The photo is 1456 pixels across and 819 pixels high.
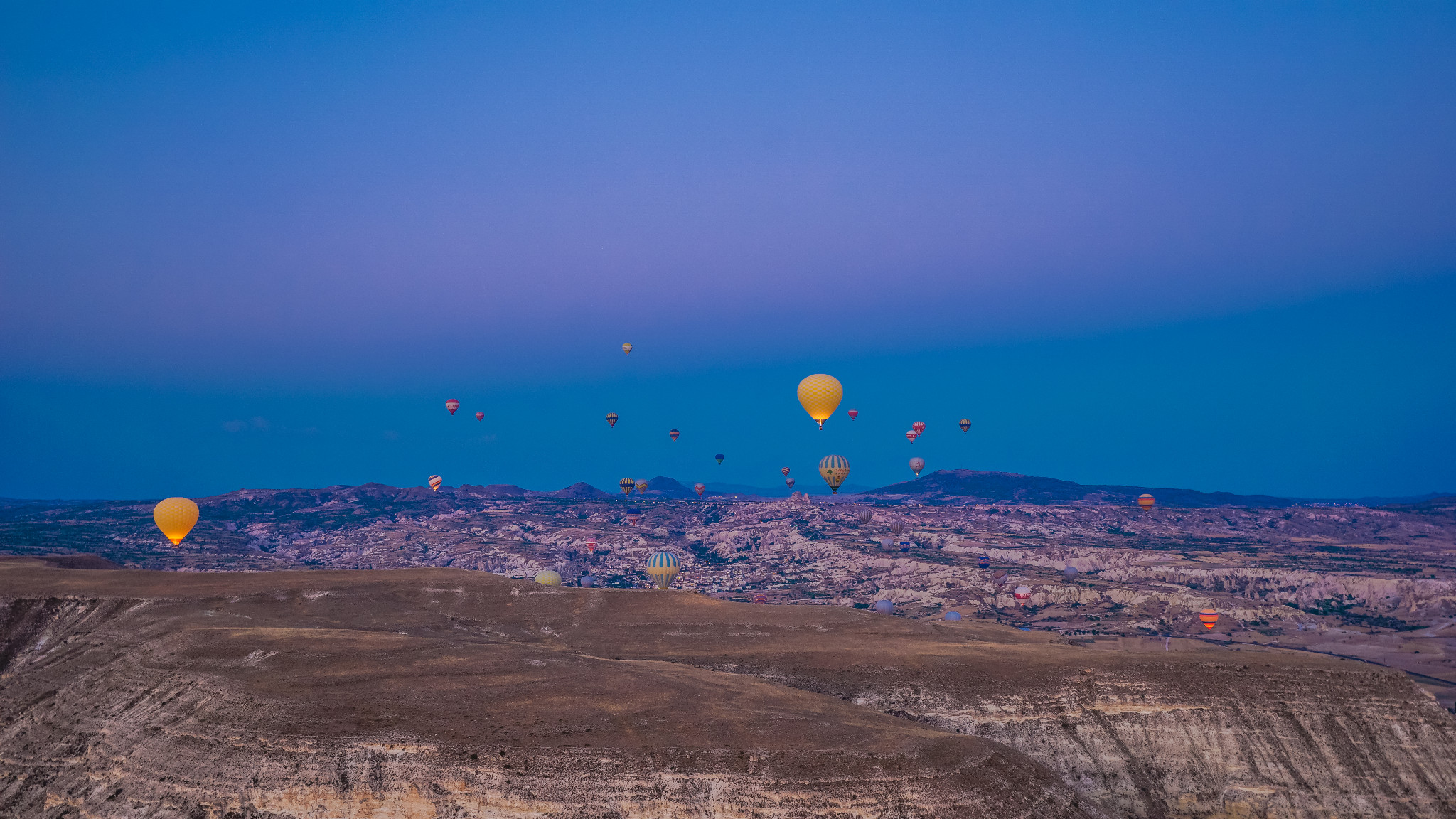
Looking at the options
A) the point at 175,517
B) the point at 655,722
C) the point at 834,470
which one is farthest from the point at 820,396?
the point at 175,517

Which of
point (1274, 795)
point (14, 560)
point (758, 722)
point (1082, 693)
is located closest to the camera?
point (758, 722)

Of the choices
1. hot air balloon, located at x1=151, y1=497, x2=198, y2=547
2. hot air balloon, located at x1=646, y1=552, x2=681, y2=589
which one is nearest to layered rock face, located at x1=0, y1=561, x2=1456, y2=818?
hot air balloon, located at x1=151, y1=497, x2=198, y2=547

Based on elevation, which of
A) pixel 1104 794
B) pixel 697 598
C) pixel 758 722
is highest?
pixel 697 598

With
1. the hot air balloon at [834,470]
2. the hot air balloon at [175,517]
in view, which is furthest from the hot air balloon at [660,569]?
the hot air balloon at [175,517]

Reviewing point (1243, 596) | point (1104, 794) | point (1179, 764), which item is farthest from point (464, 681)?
point (1243, 596)

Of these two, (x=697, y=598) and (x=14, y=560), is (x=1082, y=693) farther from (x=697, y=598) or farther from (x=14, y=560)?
(x=14, y=560)

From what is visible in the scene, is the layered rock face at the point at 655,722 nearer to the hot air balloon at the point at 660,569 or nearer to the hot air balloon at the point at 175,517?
the hot air balloon at the point at 175,517
